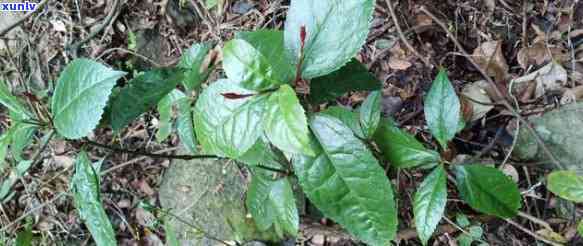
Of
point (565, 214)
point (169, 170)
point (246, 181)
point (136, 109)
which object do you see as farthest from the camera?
point (169, 170)

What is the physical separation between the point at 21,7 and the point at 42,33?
21cm

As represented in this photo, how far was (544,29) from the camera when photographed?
197 centimetres

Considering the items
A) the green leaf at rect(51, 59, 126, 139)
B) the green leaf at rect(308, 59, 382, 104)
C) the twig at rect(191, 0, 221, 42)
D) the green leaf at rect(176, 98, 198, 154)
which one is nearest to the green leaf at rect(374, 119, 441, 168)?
the green leaf at rect(308, 59, 382, 104)

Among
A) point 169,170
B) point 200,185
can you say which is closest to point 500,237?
point 200,185

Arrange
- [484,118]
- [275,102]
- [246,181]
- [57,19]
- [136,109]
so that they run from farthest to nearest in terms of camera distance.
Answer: [57,19] < [246,181] < [484,118] < [136,109] < [275,102]

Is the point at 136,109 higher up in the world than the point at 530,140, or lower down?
higher up

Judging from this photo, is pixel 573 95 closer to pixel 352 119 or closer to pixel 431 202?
pixel 431 202

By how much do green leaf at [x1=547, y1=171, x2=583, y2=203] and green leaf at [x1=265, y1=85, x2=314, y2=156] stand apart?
34.1 inches

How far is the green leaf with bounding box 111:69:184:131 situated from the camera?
119cm

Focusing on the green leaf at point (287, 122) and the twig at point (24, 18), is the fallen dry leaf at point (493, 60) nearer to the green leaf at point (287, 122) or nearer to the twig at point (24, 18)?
the green leaf at point (287, 122)

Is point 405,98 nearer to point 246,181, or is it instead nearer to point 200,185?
point 246,181

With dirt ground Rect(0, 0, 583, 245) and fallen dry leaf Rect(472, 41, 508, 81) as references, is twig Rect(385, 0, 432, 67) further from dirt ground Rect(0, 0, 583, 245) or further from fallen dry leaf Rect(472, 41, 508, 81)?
fallen dry leaf Rect(472, 41, 508, 81)

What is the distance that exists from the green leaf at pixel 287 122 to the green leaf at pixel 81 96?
35 cm

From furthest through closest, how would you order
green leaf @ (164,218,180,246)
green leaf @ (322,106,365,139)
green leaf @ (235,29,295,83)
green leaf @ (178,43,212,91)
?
green leaf @ (164,218,180,246) < green leaf @ (178,43,212,91) < green leaf @ (322,106,365,139) < green leaf @ (235,29,295,83)
